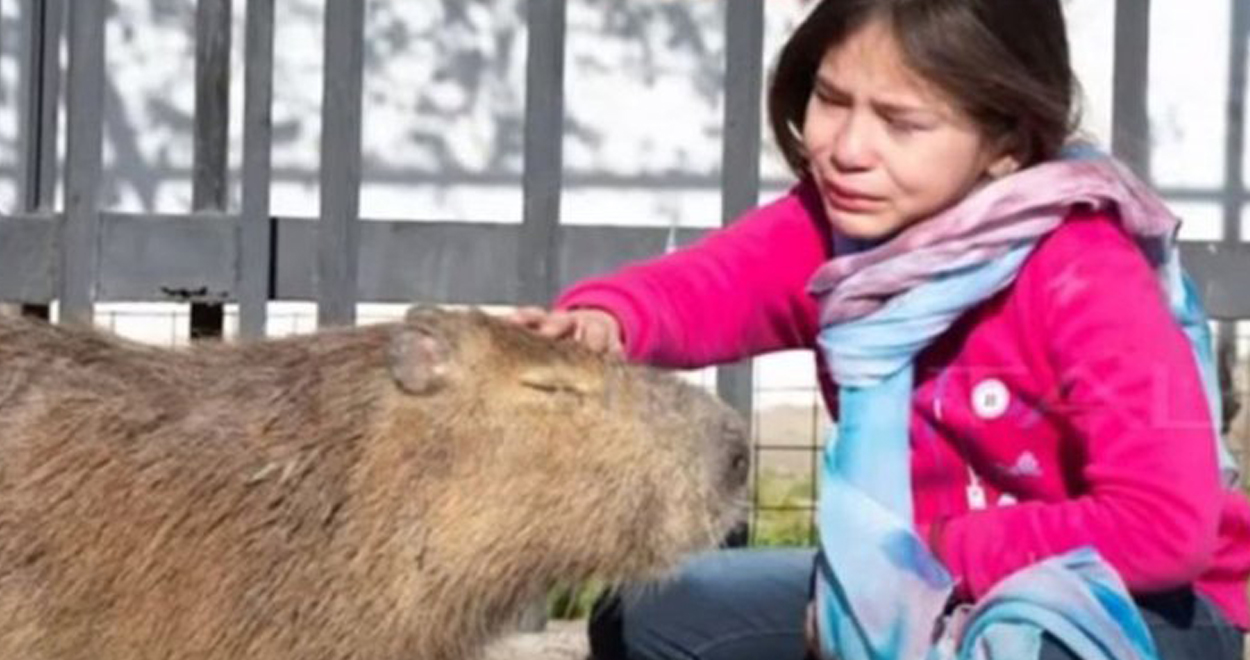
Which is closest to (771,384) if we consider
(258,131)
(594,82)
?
(594,82)

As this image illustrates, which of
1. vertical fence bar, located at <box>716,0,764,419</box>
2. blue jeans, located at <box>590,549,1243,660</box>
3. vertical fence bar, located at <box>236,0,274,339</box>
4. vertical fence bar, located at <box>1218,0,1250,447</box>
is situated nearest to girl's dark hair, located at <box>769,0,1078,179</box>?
blue jeans, located at <box>590,549,1243,660</box>

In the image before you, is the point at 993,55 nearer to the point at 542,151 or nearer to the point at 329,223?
the point at 542,151

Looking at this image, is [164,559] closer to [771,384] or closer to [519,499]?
[519,499]

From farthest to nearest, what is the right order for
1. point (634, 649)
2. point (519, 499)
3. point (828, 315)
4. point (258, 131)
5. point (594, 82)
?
point (594, 82)
point (258, 131)
point (634, 649)
point (828, 315)
point (519, 499)

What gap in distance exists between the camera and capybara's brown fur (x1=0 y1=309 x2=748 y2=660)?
4.09m

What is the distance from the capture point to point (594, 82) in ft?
27.5

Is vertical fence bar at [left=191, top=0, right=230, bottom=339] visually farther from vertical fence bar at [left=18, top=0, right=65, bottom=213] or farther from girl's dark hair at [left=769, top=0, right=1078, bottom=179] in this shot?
girl's dark hair at [left=769, top=0, right=1078, bottom=179]

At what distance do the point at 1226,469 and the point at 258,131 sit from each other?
252cm

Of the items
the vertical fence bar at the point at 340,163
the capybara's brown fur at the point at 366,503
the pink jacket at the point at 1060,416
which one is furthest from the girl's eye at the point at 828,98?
the vertical fence bar at the point at 340,163

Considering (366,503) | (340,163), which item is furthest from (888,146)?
(340,163)

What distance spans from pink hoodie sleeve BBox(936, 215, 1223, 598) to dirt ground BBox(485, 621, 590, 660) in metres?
1.91

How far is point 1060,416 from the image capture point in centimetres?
415

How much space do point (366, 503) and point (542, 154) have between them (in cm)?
216

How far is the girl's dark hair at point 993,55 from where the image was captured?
4.18 m
